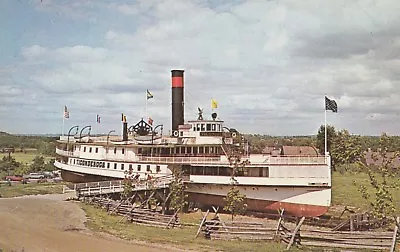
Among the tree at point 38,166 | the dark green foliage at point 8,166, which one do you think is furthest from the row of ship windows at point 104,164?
the dark green foliage at point 8,166

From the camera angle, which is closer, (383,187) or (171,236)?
(171,236)

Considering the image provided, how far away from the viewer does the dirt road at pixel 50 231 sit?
21.7 metres

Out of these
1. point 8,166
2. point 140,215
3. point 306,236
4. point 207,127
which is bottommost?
point 140,215

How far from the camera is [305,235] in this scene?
22.2 m

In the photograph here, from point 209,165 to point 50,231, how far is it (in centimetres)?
1594

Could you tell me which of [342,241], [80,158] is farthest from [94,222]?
[80,158]

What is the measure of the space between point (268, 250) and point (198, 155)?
1885cm

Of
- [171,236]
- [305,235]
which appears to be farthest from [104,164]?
[305,235]

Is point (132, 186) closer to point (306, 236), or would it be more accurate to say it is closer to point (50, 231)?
point (50, 231)

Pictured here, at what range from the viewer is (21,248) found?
20.6 meters

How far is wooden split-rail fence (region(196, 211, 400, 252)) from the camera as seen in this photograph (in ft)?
69.7

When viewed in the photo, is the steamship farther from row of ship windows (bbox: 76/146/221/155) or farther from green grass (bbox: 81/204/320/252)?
green grass (bbox: 81/204/320/252)

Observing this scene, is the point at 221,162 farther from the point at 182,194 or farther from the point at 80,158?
the point at 80,158

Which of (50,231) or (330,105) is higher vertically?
(330,105)
